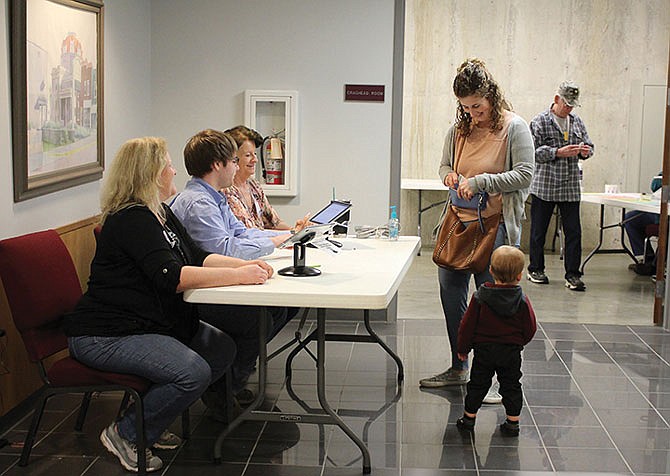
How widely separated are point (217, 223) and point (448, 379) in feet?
4.84

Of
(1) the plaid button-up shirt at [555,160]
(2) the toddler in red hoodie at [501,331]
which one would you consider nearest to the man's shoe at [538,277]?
(1) the plaid button-up shirt at [555,160]

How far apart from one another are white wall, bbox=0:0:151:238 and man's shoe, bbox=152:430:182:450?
1.04 meters

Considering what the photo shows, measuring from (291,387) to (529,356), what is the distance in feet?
4.87

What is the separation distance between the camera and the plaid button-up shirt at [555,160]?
23.7 ft

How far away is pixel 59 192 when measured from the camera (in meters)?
4.37

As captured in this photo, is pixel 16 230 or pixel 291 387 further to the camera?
pixel 291 387

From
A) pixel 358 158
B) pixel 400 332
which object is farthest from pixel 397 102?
pixel 400 332

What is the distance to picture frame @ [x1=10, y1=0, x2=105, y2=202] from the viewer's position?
12.5 ft

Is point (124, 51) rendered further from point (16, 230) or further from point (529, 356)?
point (529, 356)

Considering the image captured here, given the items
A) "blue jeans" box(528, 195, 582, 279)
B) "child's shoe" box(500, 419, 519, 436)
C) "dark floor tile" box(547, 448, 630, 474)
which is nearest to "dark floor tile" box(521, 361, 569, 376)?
"child's shoe" box(500, 419, 519, 436)

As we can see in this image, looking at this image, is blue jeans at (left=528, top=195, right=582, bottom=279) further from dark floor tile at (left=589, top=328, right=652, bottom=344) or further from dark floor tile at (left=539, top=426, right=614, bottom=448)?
dark floor tile at (left=539, top=426, right=614, bottom=448)

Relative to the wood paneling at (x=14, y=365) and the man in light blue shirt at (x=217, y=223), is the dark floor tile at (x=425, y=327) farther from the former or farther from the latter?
the wood paneling at (x=14, y=365)

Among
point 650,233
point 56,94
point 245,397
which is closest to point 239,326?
point 245,397

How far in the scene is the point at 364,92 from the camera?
5.70m
